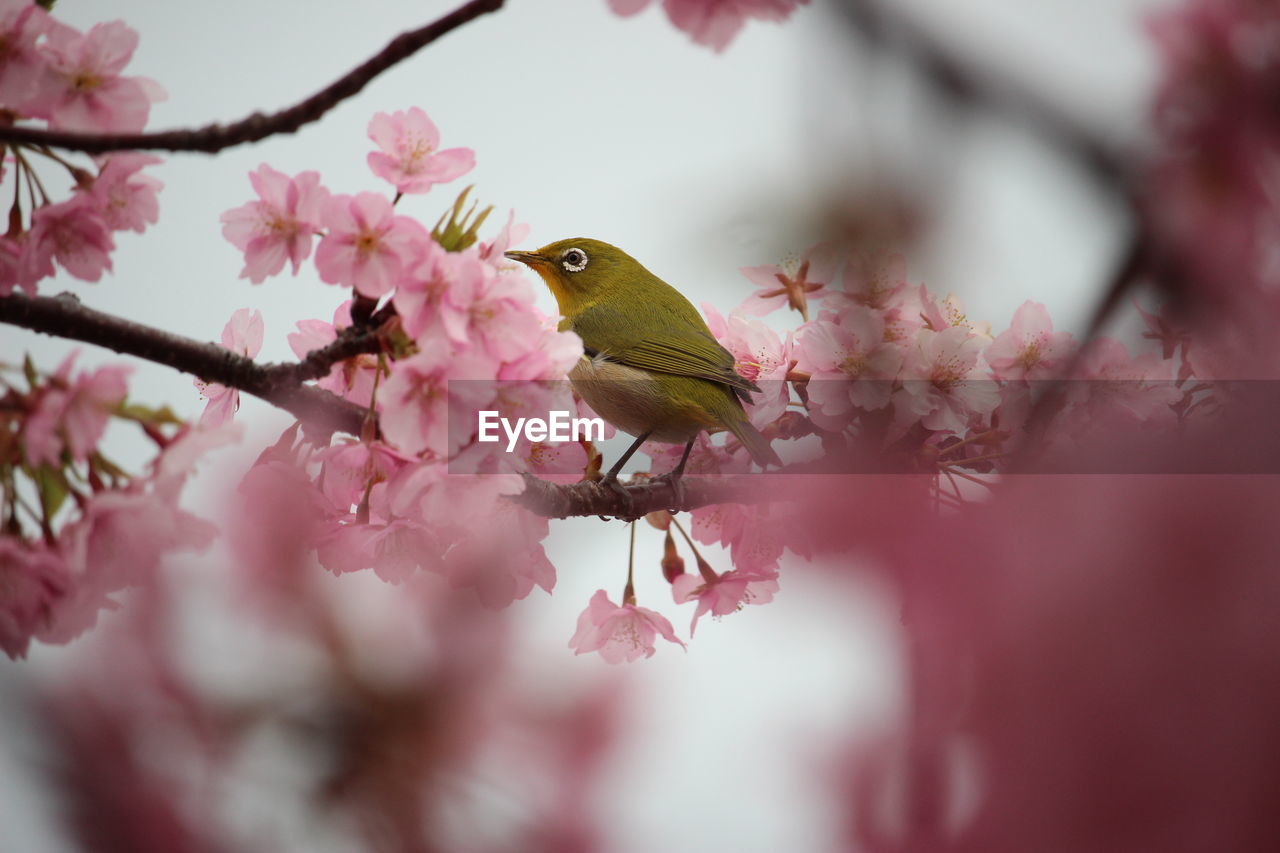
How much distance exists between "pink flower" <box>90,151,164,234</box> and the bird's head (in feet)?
1.22

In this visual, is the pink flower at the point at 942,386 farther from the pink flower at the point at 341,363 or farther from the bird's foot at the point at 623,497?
the pink flower at the point at 341,363

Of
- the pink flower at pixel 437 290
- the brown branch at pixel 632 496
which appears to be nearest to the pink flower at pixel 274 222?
the pink flower at pixel 437 290

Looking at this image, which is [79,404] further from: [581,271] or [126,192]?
[581,271]

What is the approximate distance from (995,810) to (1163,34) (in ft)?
1.98

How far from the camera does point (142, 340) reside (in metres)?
0.52

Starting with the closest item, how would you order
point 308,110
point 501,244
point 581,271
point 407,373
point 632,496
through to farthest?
point 308,110
point 407,373
point 501,244
point 632,496
point 581,271

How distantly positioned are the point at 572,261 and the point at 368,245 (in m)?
0.39

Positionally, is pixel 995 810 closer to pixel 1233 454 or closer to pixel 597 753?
Answer: pixel 1233 454

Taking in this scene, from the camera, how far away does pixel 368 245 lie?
0.54 m

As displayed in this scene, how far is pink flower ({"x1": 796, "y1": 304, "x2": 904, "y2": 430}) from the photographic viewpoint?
2.42 feet

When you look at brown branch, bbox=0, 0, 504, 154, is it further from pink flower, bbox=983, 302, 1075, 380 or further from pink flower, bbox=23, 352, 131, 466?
pink flower, bbox=983, 302, 1075, 380

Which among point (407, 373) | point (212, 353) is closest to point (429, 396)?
point (407, 373)

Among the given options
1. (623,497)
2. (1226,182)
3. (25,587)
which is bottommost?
(25,587)

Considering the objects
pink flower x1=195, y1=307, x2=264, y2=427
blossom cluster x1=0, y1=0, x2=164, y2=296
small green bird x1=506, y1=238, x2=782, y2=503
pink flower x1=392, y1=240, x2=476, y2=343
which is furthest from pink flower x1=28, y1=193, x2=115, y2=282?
small green bird x1=506, y1=238, x2=782, y2=503
